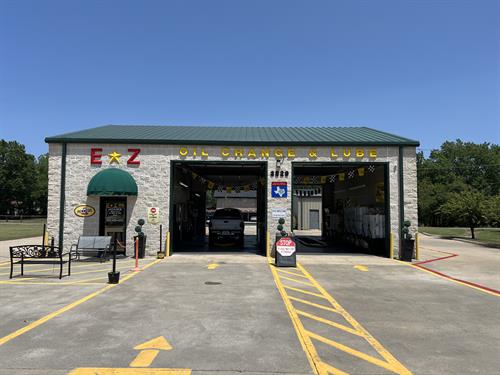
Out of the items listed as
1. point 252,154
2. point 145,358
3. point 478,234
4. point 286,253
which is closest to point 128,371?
point 145,358

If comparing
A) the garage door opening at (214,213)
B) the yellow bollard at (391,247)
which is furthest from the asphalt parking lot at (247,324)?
the garage door opening at (214,213)

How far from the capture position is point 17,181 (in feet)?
263

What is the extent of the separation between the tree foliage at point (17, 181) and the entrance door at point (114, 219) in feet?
249

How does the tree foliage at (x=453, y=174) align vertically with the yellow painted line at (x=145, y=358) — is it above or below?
above

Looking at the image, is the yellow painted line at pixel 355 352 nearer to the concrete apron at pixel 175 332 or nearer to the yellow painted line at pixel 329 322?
the concrete apron at pixel 175 332

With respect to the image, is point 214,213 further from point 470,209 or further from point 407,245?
point 470,209

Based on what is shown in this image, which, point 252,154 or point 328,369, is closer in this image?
point 328,369

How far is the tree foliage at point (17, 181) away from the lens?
80062mm

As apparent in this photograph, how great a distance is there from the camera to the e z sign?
17.2 metres

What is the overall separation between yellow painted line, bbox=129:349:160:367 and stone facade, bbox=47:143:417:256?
1204 centimetres

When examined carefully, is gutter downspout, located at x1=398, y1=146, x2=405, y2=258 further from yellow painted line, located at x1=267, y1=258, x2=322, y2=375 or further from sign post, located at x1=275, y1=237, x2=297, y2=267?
yellow painted line, located at x1=267, y1=258, x2=322, y2=375

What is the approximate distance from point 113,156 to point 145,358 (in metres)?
13.6

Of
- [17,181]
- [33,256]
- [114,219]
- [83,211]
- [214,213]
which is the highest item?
[17,181]

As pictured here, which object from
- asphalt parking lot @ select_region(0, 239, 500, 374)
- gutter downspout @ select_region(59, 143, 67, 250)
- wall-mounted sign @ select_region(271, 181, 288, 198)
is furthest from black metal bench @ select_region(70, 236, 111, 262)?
wall-mounted sign @ select_region(271, 181, 288, 198)
